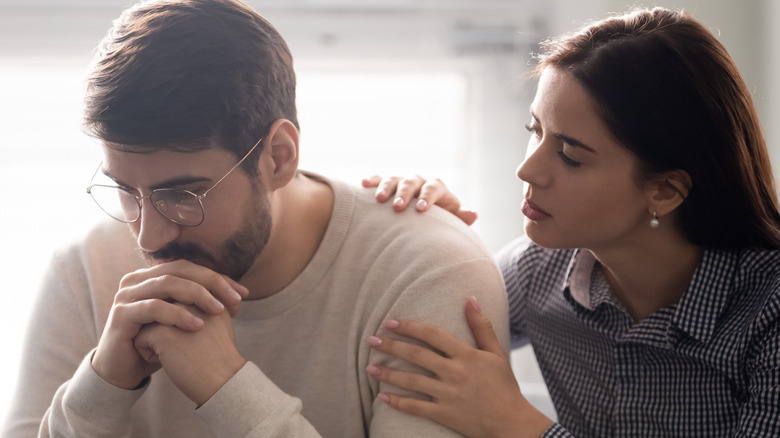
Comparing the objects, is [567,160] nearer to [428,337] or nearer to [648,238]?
[648,238]

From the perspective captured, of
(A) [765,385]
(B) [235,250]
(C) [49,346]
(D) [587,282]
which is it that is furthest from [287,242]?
(A) [765,385]

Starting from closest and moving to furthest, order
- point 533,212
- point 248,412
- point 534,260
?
1. point 248,412
2. point 533,212
3. point 534,260

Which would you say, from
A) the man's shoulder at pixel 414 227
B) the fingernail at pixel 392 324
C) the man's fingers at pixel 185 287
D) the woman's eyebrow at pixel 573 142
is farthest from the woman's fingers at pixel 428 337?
the woman's eyebrow at pixel 573 142

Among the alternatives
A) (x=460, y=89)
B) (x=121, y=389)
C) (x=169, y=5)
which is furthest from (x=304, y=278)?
(x=460, y=89)

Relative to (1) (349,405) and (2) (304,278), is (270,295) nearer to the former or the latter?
(2) (304,278)

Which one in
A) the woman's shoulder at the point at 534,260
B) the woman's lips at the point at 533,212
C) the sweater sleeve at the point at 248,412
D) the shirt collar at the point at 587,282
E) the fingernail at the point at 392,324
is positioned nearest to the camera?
the sweater sleeve at the point at 248,412

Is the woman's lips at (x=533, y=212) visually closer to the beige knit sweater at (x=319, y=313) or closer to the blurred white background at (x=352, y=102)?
the beige knit sweater at (x=319, y=313)

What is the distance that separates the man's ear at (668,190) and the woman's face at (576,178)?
0.06 ft

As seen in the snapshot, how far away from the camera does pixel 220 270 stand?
1.31m

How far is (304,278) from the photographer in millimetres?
1388

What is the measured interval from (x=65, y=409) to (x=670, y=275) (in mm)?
1051

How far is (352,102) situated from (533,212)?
97 cm

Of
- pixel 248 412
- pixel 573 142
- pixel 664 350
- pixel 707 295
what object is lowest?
pixel 248 412

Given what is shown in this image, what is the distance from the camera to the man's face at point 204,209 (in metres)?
1.19
